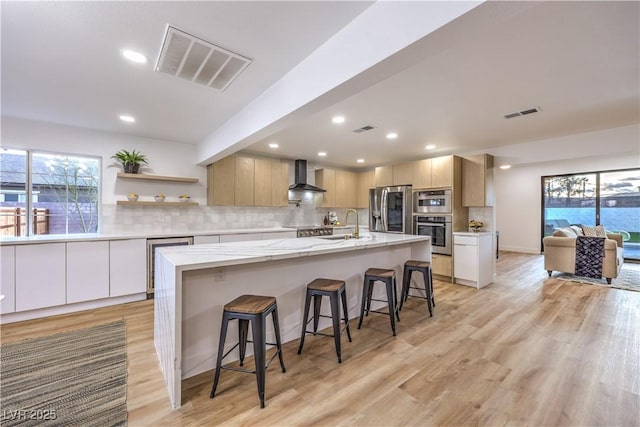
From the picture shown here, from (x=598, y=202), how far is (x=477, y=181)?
4.61 m

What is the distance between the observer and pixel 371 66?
154 cm

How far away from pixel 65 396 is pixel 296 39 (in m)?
2.85

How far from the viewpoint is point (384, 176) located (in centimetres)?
569

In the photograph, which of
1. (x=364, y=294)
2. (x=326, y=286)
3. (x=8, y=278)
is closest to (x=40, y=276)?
(x=8, y=278)

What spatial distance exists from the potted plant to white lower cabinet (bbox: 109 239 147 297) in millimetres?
1108

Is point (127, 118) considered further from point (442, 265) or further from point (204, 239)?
point (442, 265)

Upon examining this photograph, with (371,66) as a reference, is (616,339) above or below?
below

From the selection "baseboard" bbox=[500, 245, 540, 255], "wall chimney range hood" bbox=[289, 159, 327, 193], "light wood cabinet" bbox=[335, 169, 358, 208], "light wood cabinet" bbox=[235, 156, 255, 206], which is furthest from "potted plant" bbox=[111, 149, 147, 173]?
"baseboard" bbox=[500, 245, 540, 255]

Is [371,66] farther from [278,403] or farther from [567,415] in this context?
[567,415]

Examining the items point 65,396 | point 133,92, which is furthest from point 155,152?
point 65,396

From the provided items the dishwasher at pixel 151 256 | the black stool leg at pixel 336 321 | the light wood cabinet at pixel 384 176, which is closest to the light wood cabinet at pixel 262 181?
the dishwasher at pixel 151 256

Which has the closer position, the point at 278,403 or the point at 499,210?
the point at 278,403

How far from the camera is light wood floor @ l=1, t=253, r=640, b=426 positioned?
1632 mm

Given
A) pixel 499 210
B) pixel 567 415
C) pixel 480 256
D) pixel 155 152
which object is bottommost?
pixel 567 415
